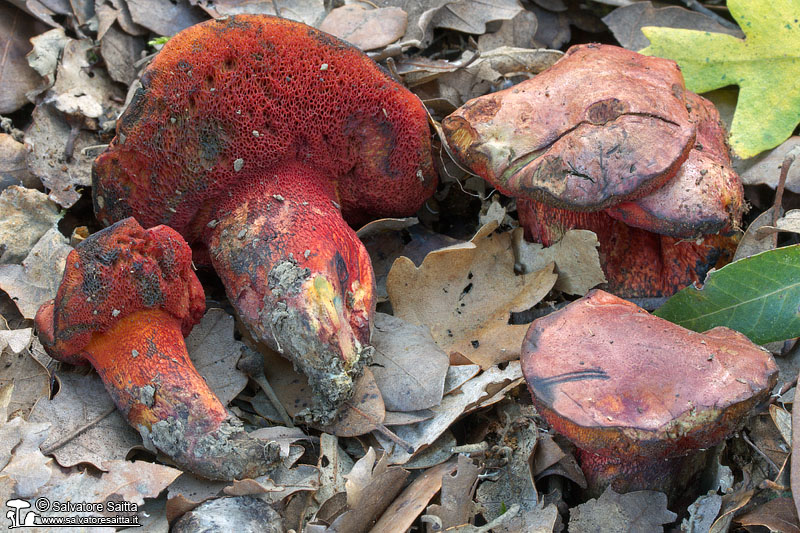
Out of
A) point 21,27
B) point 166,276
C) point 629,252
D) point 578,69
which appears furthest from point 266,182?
point 21,27

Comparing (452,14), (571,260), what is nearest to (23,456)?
(571,260)

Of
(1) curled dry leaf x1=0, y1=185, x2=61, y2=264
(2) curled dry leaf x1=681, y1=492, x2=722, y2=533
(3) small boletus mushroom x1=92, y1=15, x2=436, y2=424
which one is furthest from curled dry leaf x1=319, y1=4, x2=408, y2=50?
(2) curled dry leaf x1=681, y1=492, x2=722, y2=533

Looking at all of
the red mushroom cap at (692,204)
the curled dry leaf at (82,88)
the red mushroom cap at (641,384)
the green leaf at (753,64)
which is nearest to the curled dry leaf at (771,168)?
the green leaf at (753,64)

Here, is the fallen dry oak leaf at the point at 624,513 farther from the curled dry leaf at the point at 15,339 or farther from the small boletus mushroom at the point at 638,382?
the curled dry leaf at the point at 15,339

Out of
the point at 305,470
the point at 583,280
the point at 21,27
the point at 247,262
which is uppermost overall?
the point at 21,27

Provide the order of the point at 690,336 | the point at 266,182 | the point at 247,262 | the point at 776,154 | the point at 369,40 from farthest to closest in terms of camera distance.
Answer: the point at 369,40 → the point at 776,154 → the point at 266,182 → the point at 247,262 → the point at 690,336

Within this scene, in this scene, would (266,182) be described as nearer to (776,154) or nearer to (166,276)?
(166,276)
